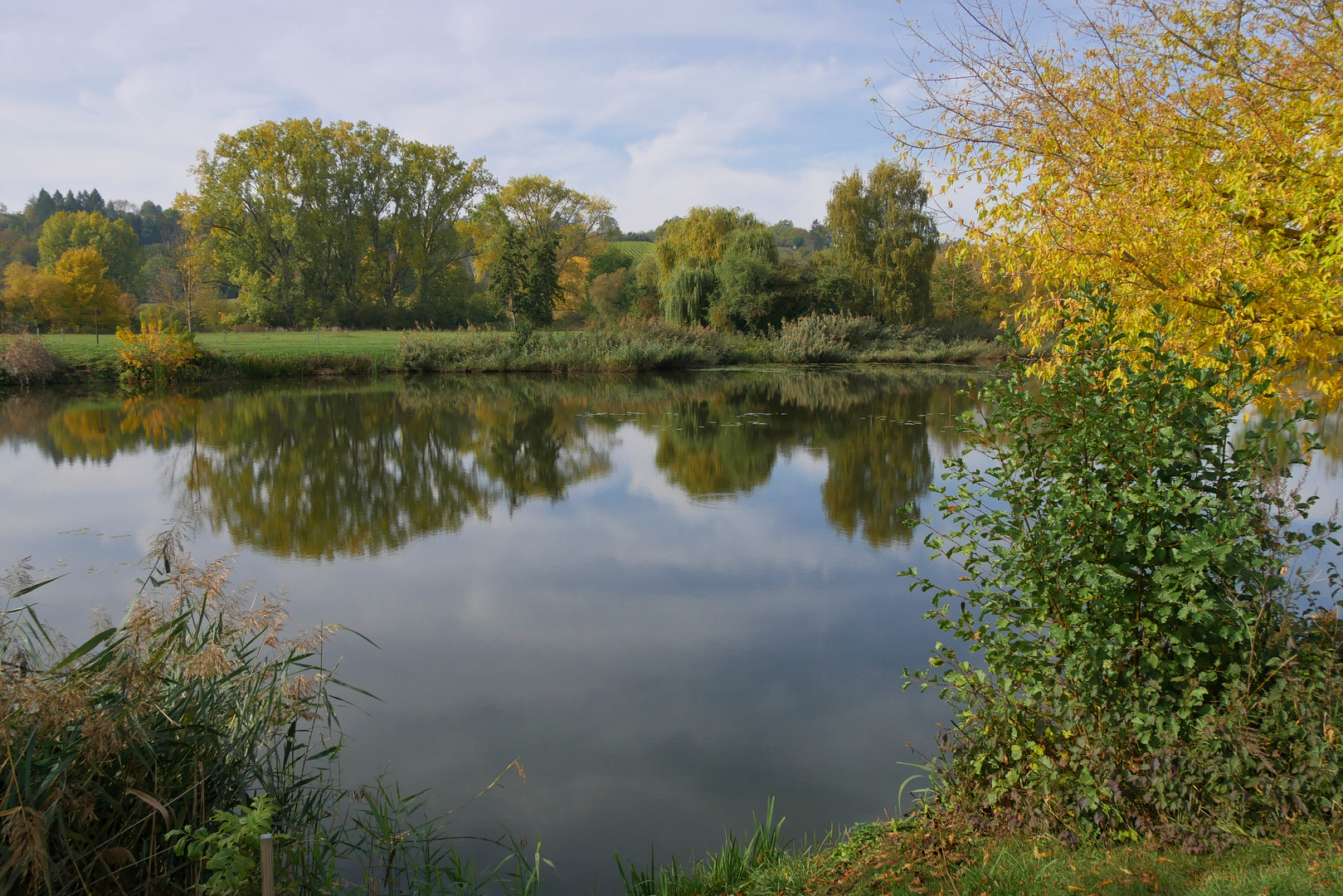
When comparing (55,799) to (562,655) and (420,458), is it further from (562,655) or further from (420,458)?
(420,458)

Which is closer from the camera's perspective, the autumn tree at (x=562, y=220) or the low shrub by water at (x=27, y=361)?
the low shrub by water at (x=27, y=361)

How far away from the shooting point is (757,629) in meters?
6.32

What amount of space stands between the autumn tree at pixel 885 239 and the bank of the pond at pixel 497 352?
2.13 meters

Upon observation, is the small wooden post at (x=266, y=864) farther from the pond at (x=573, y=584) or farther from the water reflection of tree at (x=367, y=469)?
the water reflection of tree at (x=367, y=469)

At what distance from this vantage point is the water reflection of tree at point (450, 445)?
9.93m

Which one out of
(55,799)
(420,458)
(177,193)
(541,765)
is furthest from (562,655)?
(177,193)

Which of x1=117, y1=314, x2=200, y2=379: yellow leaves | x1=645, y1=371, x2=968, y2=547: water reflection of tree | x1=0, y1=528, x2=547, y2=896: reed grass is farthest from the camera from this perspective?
x1=117, y1=314, x2=200, y2=379: yellow leaves

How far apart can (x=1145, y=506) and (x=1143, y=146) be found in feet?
11.4

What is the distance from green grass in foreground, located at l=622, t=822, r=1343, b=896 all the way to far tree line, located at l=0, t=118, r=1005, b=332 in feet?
97.8

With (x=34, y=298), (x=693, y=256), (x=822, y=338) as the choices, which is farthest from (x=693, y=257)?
(x=34, y=298)

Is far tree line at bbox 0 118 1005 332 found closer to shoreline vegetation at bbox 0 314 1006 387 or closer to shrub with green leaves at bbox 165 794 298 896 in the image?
shoreline vegetation at bbox 0 314 1006 387

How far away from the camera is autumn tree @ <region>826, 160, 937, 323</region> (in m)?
40.7

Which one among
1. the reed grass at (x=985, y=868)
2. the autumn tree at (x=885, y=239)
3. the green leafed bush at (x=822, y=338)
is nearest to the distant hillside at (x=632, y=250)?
the autumn tree at (x=885, y=239)

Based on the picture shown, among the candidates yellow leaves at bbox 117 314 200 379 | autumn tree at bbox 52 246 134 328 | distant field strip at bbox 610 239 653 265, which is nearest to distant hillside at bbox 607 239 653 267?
distant field strip at bbox 610 239 653 265
